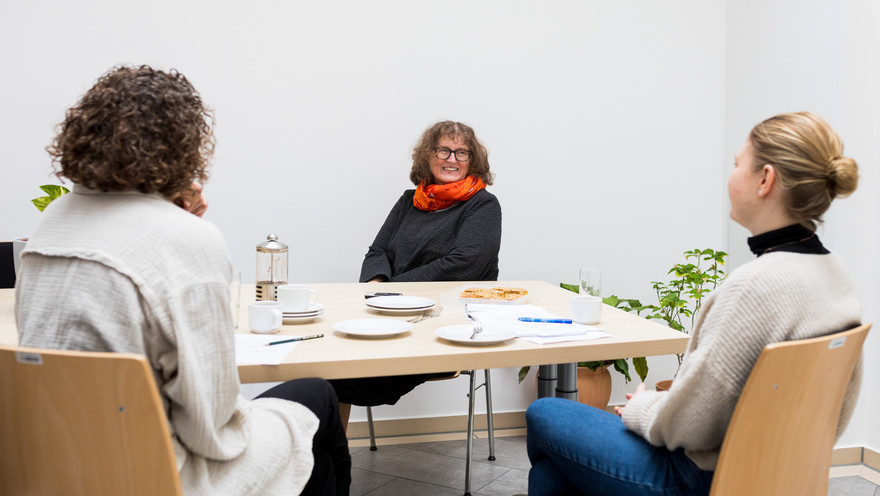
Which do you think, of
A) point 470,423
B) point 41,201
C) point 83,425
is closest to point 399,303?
point 470,423

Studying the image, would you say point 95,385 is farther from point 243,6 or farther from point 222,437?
point 243,6

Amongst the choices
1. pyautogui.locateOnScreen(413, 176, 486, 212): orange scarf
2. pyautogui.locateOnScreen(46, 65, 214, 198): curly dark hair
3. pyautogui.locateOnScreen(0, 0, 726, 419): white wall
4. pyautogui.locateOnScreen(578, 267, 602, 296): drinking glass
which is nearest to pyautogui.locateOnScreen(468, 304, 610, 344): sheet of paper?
pyautogui.locateOnScreen(578, 267, 602, 296): drinking glass

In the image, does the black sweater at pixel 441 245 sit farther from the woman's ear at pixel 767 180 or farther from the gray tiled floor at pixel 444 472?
the woman's ear at pixel 767 180

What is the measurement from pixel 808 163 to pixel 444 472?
2.01m

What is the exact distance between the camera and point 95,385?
91cm

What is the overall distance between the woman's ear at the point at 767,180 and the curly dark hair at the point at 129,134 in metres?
0.98

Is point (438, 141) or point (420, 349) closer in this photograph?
point (420, 349)

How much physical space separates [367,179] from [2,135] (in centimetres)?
149

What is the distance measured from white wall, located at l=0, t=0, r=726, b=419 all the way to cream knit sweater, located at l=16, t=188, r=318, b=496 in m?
1.99

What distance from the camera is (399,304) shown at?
72.3 inches

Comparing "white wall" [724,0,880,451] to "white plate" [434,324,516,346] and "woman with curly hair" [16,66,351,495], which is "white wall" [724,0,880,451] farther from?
"woman with curly hair" [16,66,351,495]

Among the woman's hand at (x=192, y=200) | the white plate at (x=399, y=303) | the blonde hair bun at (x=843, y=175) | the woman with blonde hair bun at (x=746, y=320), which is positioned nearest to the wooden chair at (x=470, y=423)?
the white plate at (x=399, y=303)

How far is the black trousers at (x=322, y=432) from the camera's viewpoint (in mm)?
1305

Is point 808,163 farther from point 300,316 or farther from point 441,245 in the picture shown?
point 441,245
